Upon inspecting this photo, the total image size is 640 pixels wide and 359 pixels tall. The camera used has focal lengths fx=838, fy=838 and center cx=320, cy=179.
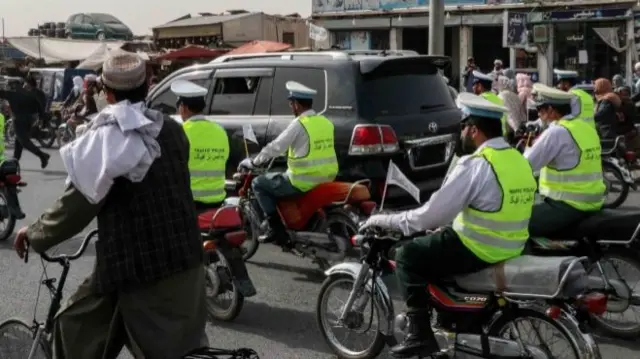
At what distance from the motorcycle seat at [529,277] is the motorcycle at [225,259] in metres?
1.98

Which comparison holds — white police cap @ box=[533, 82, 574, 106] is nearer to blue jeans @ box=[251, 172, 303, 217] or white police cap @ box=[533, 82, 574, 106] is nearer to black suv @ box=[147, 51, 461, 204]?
black suv @ box=[147, 51, 461, 204]

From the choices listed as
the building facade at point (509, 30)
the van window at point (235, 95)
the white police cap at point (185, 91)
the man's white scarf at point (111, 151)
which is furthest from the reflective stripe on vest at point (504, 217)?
the building facade at point (509, 30)

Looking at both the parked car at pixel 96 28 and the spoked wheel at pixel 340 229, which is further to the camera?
the parked car at pixel 96 28

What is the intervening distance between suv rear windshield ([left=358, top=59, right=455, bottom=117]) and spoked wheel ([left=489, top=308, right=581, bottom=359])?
3.53 metres

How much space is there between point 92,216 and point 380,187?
4.46 m

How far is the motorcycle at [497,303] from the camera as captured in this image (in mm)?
4141

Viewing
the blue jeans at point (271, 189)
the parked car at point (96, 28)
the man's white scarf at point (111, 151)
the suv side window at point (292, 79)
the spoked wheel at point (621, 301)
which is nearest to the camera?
the man's white scarf at point (111, 151)

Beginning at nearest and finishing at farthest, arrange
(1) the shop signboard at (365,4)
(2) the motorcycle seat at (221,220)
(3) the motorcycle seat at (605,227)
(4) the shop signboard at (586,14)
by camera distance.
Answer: (3) the motorcycle seat at (605,227) < (2) the motorcycle seat at (221,220) < (4) the shop signboard at (586,14) < (1) the shop signboard at (365,4)

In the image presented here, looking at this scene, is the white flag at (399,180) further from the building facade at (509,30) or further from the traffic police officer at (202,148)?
the building facade at (509,30)

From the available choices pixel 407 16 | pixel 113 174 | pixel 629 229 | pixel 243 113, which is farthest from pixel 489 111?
pixel 407 16

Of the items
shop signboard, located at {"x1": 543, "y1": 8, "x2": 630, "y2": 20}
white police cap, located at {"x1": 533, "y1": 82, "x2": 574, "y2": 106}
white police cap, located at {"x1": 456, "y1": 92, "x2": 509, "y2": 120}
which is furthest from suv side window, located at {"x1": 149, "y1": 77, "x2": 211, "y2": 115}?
shop signboard, located at {"x1": 543, "y1": 8, "x2": 630, "y2": 20}

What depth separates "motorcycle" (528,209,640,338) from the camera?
5473 mm

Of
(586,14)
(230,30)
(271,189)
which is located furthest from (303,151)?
(230,30)

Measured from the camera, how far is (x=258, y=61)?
868 cm
